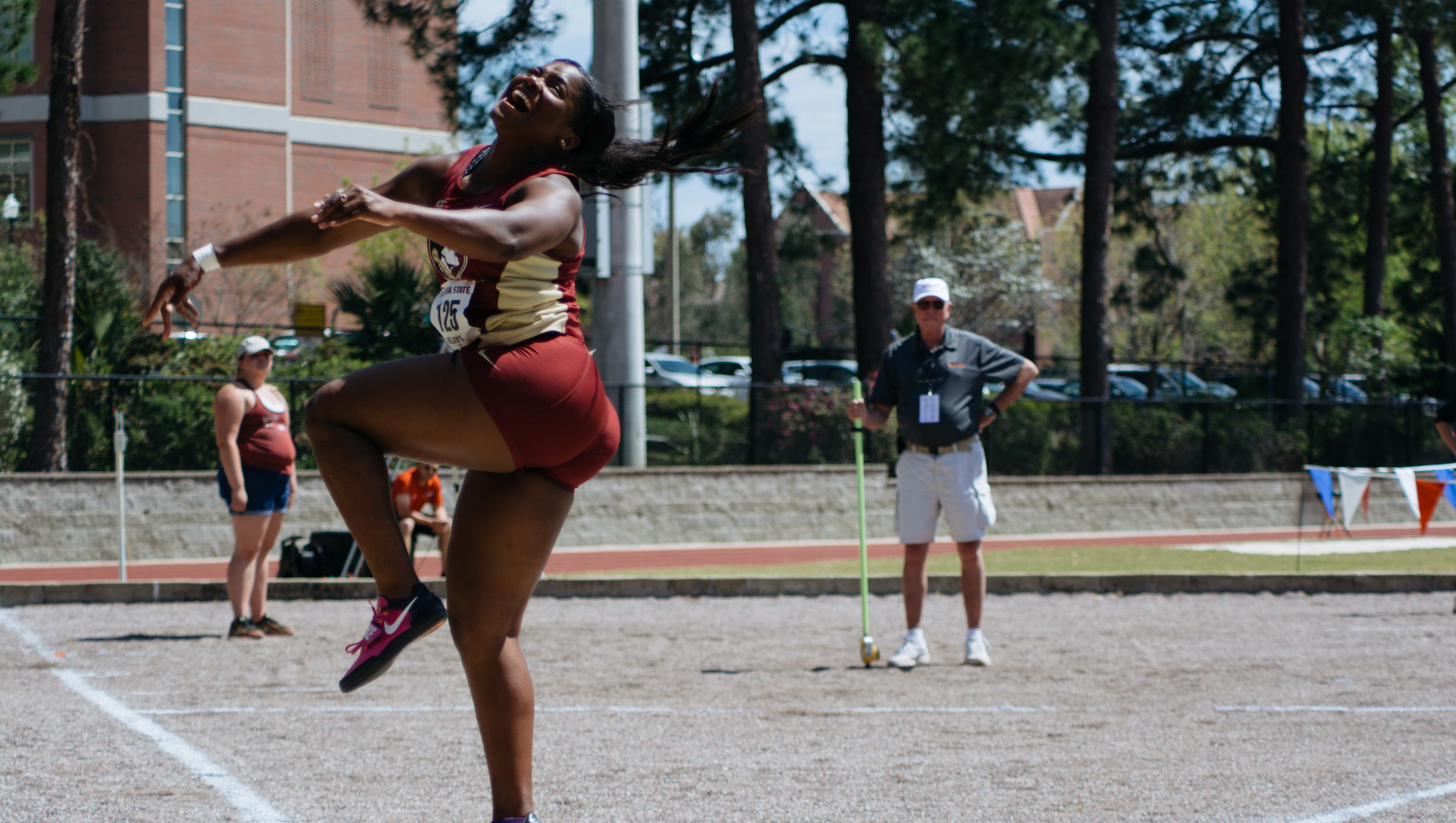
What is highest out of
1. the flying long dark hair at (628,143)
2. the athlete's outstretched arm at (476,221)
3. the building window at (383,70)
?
the building window at (383,70)

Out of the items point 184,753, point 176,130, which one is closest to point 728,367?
point 176,130

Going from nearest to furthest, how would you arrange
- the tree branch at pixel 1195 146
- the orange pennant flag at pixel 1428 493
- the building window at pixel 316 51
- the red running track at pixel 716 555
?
the orange pennant flag at pixel 1428 493 < the red running track at pixel 716 555 < the tree branch at pixel 1195 146 < the building window at pixel 316 51

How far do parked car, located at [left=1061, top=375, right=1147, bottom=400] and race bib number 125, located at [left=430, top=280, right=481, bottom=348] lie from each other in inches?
1281

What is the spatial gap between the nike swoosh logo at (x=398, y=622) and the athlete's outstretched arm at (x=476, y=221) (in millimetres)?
810

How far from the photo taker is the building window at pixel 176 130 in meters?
41.5

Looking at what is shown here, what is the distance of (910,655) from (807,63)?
15.7 metres

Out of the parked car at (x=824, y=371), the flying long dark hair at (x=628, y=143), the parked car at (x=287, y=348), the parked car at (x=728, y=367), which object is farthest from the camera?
the parked car at (x=728, y=367)

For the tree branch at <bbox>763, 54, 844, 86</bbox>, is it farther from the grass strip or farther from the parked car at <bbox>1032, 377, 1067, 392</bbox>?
the parked car at <bbox>1032, 377, 1067, 392</bbox>

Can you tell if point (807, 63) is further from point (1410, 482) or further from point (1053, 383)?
point (1053, 383)

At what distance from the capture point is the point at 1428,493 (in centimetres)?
1116

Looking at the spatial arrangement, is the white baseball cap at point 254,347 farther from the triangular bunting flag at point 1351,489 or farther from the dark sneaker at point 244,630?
the triangular bunting flag at point 1351,489

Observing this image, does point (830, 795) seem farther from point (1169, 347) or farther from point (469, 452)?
point (1169, 347)

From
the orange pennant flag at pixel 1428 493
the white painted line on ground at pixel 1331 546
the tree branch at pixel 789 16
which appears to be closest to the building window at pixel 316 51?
the tree branch at pixel 789 16

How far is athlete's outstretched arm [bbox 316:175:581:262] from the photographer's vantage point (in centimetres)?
270
